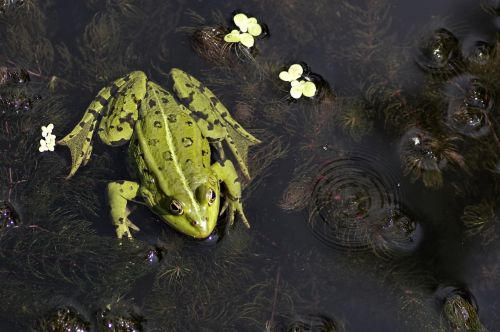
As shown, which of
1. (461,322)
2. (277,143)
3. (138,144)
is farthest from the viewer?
(277,143)

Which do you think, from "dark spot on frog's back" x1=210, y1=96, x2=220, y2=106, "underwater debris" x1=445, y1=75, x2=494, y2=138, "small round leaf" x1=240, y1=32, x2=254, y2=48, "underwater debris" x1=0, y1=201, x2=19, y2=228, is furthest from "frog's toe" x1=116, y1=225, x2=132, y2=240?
"underwater debris" x1=445, y1=75, x2=494, y2=138

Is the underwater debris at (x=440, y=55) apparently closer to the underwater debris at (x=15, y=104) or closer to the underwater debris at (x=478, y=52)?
the underwater debris at (x=478, y=52)

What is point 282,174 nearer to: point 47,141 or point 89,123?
point 89,123

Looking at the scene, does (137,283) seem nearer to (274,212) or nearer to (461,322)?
(274,212)

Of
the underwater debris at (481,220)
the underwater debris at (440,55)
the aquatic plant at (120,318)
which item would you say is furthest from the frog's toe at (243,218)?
the underwater debris at (440,55)

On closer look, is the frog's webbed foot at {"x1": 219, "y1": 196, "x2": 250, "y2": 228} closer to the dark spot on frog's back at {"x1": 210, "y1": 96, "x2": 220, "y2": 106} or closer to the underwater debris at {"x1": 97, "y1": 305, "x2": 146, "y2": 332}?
the dark spot on frog's back at {"x1": 210, "y1": 96, "x2": 220, "y2": 106}

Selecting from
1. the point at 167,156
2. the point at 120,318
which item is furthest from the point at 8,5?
the point at 120,318

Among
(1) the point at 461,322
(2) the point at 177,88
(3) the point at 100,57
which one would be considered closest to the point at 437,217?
(1) the point at 461,322

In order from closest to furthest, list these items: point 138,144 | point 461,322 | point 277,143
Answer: point 461,322 < point 138,144 < point 277,143
